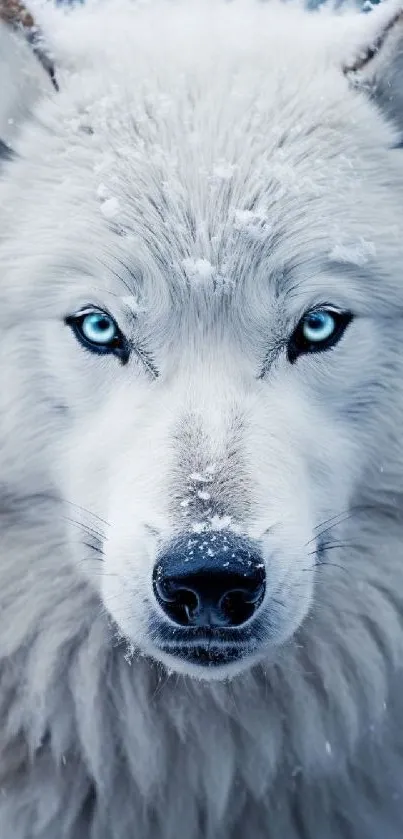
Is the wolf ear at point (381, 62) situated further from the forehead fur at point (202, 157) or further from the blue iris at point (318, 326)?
the blue iris at point (318, 326)

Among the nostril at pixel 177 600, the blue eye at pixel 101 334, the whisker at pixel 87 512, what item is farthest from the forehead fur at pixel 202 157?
the nostril at pixel 177 600

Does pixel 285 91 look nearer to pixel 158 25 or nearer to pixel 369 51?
pixel 369 51

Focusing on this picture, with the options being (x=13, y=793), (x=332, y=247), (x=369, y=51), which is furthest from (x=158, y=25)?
(x=13, y=793)

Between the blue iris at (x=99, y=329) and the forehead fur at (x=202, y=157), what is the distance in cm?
12

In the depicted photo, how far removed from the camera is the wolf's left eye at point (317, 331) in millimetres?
2422

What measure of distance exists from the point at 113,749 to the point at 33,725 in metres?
0.22

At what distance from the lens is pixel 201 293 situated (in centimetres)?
233

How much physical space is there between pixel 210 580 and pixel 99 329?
77 centimetres

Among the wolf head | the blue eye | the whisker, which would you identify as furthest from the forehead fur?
the whisker

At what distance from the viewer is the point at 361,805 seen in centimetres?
262

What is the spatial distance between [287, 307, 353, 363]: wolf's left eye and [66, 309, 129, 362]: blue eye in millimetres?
423

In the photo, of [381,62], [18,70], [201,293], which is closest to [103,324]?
[201,293]

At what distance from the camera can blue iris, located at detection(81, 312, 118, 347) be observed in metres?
2.41

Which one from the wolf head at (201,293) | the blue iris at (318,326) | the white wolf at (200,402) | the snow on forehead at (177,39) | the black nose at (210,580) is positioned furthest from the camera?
the snow on forehead at (177,39)
